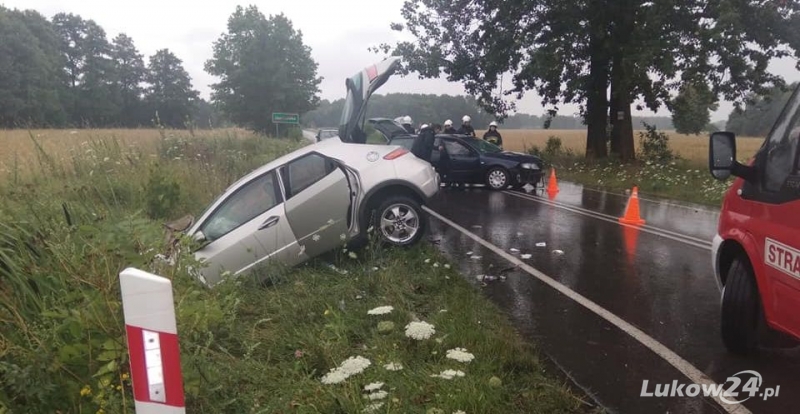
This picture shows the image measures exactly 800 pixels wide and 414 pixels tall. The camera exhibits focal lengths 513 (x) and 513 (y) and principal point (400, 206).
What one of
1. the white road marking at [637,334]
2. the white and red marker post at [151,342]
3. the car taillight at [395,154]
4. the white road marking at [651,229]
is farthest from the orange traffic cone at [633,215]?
the white and red marker post at [151,342]

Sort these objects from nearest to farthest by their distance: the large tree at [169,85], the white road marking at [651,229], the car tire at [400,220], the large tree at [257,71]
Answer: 1. the car tire at [400,220]
2. the white road marking at [651,229]
3. the large tree at [257,71]
4. the large tree at [169,85]

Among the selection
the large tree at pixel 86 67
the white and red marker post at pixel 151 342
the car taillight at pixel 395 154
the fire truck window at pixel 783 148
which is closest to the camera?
the white and red marker post at pixel 151 342

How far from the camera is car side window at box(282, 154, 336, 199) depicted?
592 cm

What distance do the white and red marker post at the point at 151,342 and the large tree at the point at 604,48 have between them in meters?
17.0

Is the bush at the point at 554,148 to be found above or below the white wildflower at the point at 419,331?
above

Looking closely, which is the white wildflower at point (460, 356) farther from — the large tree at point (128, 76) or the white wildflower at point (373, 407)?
the large tree at point (128, 76)

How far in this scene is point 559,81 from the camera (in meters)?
19.4

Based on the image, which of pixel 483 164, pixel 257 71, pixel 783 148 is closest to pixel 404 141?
pixel 483 164

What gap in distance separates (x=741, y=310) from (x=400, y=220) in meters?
3.94

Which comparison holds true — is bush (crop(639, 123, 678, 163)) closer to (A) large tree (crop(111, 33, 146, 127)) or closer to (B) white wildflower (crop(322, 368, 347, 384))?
(B) white wildflower (crop(322, 368, 347, 384))

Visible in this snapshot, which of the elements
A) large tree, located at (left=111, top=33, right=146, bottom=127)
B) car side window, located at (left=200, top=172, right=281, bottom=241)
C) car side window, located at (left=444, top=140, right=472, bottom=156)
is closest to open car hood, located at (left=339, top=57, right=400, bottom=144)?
car side window, located at (left=200, top=172, right=281, bottom=241)

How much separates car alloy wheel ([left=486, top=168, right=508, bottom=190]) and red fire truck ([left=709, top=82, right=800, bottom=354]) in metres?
10.0

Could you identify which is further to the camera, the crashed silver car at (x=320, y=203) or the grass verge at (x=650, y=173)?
the grass verge at (x=650, y=173)

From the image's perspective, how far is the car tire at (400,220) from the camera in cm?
649
